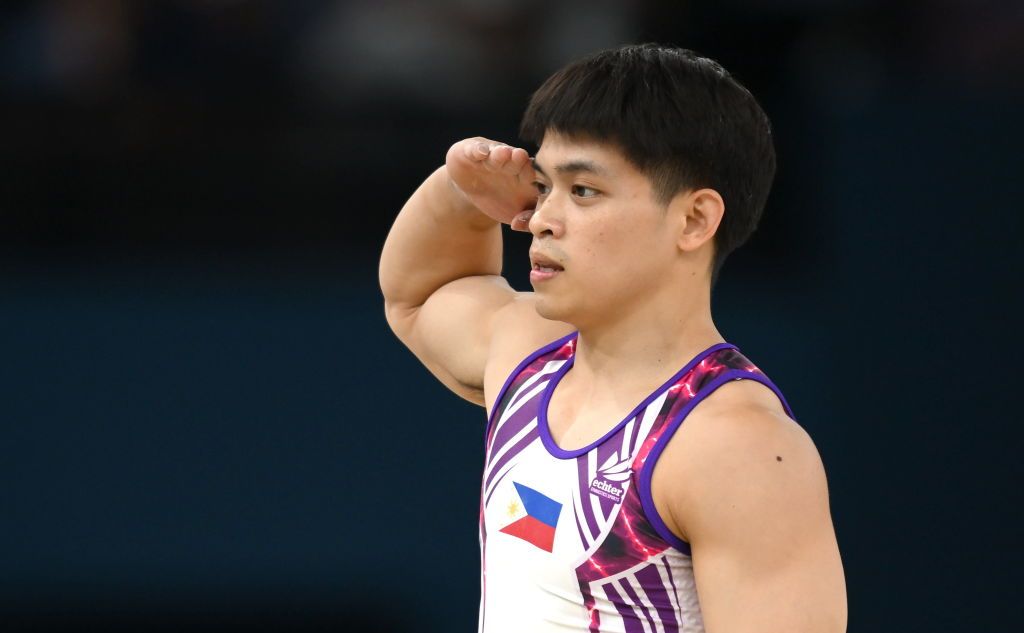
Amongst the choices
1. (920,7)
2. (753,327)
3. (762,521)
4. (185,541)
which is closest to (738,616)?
(762,521)

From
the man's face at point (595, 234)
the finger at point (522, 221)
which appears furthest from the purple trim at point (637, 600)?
the finger at point (522, 221)

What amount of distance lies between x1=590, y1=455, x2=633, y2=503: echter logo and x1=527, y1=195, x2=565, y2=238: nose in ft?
1.25

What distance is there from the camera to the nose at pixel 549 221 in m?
2.45

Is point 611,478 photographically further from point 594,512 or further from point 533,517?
point 533,517

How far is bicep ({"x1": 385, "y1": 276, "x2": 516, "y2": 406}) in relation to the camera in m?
2.89

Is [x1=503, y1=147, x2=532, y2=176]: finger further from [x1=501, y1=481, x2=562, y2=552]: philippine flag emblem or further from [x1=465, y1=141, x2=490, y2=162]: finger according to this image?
[x1=501, y1=481, x2=562, y2=552]: philippine flag emblem

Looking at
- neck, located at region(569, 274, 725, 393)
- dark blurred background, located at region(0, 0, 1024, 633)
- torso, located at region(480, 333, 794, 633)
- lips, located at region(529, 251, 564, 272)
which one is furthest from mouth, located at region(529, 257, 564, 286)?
dark blurred background, located at region(0, 0, 1024, 633)

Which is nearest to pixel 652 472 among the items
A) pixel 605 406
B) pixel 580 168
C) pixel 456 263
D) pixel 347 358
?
pixel 605 406

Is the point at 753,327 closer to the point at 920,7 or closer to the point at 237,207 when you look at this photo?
the point at 920,7

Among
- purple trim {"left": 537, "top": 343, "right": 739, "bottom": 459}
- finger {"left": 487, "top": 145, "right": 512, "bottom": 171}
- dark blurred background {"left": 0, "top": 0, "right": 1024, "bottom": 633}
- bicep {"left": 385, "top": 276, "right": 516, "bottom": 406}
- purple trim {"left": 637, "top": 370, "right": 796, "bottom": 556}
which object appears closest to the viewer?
purple trim {"left": 637, "top": 370, "right": 796, "bottom": 556}

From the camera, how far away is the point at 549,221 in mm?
2461

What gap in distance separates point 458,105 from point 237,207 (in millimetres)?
842

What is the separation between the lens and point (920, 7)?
518 centimetres

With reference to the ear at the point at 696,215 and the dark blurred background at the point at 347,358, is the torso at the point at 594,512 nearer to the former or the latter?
the ear at the point at 696,215
